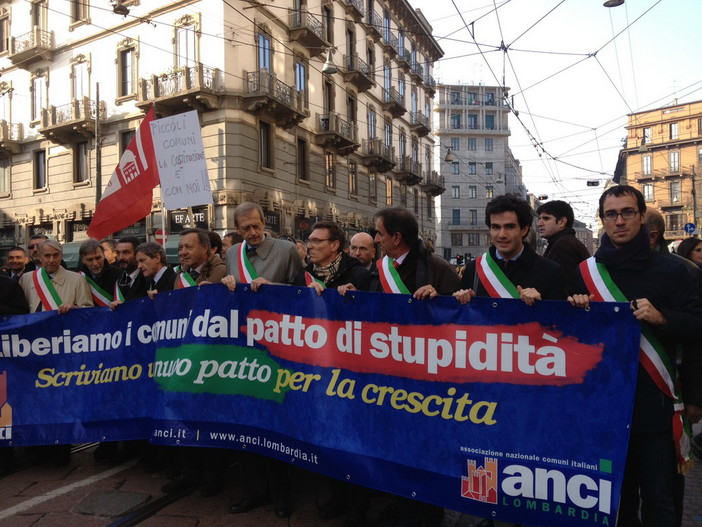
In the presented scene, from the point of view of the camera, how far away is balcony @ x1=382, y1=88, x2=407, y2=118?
107 feet

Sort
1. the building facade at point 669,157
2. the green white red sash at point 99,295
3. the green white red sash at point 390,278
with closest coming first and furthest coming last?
the green white red sash at point 390,278, the green white red sash at point 99,295, the building facade at point 669,157

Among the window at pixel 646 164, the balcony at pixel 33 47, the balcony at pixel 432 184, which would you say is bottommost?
the balcony at pixel 432 184

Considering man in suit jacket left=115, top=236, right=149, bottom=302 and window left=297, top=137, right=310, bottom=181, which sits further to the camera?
window left=297, top=137, right=310, bottom=181

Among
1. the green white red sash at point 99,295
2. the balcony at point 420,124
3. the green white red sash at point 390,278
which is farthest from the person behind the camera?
the balcony at point 420,124

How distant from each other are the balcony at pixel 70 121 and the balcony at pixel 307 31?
7.90 metres

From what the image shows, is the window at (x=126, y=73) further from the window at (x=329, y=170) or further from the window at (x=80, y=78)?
the window at (x=329, y=170)

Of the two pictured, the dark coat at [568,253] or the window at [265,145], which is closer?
the dark coat at [568,253]

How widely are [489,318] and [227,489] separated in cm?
249

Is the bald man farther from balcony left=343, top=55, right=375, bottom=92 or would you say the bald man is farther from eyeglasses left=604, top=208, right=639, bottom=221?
balcony left=343, top=55, right=375, bottom=92

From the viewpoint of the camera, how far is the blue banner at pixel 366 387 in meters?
2.76

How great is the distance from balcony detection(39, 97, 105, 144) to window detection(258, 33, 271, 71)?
21.4 feet

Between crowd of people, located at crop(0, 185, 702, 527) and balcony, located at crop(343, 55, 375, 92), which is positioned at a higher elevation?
balcony, located at crop(343, 55, 375, 92)

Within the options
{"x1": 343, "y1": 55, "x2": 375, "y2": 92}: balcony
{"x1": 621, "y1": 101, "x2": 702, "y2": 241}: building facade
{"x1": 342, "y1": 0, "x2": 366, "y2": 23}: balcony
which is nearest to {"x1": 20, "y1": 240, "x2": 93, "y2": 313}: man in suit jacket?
{"x1": 343, "y1": 55, "x2": 375, "y2": 92}: balcony

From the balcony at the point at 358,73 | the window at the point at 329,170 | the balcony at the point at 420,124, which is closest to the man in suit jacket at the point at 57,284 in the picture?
the window at the point at 329,170
